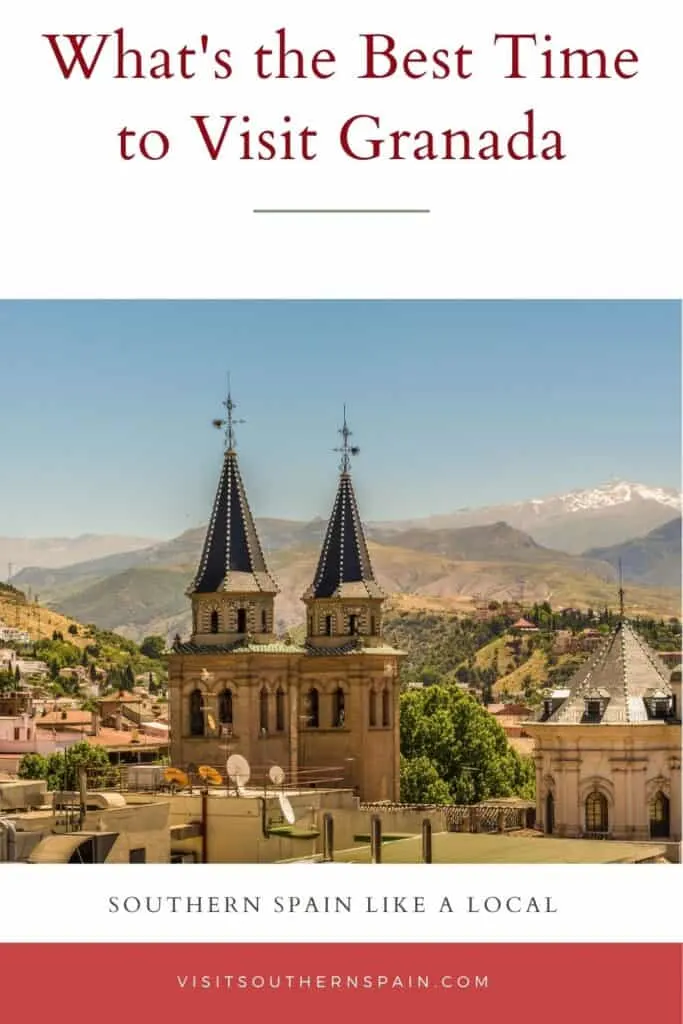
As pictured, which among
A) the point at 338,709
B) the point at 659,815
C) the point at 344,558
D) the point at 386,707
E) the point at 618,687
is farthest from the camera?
the point at 344,558

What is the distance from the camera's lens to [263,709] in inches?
2549

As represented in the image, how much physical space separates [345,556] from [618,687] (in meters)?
15.6

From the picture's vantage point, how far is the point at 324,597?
68.1 m

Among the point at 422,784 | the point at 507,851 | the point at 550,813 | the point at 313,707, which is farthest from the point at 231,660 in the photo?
the point at 422,784

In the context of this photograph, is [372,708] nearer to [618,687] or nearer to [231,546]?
[231,546]

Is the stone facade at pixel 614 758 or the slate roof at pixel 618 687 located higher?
the slate roof at pixel 618 687

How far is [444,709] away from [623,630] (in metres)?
36.1

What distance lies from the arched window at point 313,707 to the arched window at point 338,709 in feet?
1.64

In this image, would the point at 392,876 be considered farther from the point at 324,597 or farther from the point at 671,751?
the point at 324,597

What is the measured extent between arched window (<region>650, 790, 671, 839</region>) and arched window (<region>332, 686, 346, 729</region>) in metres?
15.8

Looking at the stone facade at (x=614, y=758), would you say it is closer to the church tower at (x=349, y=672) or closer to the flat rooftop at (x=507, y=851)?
the flat rooftop at (x=507, y=851)

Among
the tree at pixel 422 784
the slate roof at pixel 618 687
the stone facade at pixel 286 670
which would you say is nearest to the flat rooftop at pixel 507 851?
the slate roof at pixel 618 687

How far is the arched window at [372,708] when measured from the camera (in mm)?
67438

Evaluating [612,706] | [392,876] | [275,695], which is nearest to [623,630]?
[612,706]
